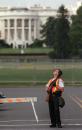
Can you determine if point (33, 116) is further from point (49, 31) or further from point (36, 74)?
point (49, 31)

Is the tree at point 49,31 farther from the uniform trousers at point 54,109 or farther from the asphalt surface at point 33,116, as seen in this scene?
the uniform trousers at point 54,109

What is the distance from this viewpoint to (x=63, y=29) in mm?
128750

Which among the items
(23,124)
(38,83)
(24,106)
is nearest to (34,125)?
(23,124)

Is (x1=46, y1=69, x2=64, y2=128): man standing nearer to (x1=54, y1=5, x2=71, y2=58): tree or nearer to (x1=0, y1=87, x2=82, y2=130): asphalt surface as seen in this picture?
(x1=0, y1=87, x2=82, y2=130): asphalt surface

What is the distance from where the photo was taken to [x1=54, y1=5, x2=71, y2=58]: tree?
11581cm

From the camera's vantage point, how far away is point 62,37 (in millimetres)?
125562

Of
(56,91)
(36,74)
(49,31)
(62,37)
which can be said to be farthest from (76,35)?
(56,91)

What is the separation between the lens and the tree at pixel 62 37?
11581cm

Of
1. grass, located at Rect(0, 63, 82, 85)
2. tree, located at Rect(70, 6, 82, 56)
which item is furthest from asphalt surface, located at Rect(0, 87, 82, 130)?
tree, located at Rect(70, 6, 82, 56)

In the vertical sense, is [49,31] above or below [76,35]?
below

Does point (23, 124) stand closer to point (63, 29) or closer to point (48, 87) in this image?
point (48, 87)

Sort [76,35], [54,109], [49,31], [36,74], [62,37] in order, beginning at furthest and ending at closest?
[49,31], [62,37], [76,35], [36,74], [54,109]

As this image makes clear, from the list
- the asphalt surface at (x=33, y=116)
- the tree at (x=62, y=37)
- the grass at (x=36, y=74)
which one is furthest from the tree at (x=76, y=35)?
the asphalt surface at (x=33, y=116)

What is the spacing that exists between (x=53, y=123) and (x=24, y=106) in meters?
7.10
